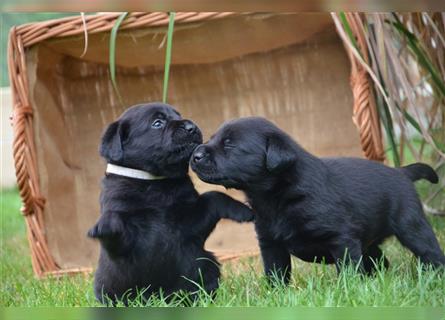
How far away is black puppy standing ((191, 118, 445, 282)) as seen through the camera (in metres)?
2.13

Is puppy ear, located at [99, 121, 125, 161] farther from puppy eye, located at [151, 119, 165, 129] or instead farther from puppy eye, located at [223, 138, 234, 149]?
puppy eye, located at [223, 138, 234, 149]

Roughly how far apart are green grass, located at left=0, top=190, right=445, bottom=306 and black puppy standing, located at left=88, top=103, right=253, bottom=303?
9cm

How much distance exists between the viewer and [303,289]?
1.95m

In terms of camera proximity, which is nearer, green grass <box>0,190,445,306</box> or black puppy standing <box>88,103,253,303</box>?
green grass <box>0,190,445,306</box>

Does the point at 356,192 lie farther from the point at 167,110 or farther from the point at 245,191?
the point at 167,110

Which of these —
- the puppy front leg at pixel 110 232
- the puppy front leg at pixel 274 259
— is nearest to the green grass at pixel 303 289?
the puppy front leg at pixel 274 259

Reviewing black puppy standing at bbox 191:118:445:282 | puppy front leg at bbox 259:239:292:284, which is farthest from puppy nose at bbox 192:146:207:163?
puppy front leg at bbox 259:239:292:284

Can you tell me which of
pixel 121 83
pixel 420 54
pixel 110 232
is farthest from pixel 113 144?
pixel 121 83

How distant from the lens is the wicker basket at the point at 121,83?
3182 mm

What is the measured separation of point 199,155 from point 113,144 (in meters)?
0.29

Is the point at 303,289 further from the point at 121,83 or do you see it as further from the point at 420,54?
the point at 121,83

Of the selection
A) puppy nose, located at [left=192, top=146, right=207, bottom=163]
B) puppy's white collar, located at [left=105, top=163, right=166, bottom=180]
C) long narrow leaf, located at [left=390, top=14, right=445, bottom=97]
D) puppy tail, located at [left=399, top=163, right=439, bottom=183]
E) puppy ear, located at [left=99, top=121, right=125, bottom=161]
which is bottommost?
puppy tail, located at [left=399, top=163, right=439, bottom=183]

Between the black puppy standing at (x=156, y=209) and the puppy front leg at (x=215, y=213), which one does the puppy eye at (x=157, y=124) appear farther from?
the puppy front leg at (x=215, y=213)

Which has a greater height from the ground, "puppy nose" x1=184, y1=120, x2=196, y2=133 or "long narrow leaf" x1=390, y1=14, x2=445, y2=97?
"long narrow leaf" x1=390, y1=14, x2=445, y2=97
